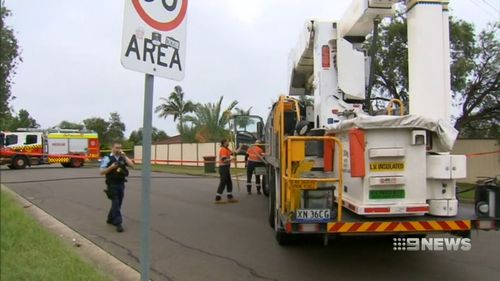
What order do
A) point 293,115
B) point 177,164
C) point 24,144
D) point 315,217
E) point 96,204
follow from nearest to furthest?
point 315,217
point 293,115
point 96,204
point 24,144
point 177,164

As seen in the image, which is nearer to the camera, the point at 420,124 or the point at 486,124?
the point at 420,124

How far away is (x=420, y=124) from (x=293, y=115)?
2463 millimetres

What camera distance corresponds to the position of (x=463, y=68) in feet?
59.2

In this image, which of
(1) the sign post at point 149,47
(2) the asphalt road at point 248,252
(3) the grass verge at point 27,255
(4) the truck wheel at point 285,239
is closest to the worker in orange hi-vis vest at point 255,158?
(2) the asphalt road at point 248,252

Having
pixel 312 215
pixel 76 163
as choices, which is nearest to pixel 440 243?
pixel 312 215

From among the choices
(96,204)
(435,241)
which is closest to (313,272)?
(435,241)

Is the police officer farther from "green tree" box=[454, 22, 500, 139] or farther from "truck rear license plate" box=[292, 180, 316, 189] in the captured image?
"green tree" box=[454, 22, 500, 139]

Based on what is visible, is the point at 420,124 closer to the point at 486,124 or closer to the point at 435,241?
the point at 435,241

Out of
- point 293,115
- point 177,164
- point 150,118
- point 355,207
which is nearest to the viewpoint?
point 150,118

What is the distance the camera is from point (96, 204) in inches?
528

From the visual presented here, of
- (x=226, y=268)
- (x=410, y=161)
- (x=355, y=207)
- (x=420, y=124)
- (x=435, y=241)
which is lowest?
(x=226, y=268)

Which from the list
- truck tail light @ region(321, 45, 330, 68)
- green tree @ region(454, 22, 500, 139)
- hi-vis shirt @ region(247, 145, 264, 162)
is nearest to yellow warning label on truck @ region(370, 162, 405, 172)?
truck tail light @ region(321, 45, 330, 68)

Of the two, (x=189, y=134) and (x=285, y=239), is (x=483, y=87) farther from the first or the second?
(x=189, y=134)

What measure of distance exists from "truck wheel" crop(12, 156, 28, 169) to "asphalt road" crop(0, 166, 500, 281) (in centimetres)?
2072
